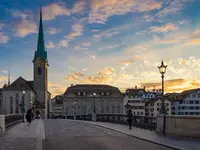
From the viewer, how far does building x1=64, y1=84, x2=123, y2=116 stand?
Result: 155250mm

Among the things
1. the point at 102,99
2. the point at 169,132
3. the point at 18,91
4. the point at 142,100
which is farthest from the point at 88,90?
the point at 169,132

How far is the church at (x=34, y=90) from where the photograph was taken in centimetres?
12788

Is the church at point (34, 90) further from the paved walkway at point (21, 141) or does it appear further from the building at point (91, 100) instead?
the paved walkway at point (21, 141)

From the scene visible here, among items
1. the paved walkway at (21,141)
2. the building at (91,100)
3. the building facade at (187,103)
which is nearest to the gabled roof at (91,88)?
the building at (91,100)

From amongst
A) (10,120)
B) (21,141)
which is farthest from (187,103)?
(21,141)

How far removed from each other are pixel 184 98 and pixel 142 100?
2355cm

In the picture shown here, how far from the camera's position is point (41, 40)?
460ft

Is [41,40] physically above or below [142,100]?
above

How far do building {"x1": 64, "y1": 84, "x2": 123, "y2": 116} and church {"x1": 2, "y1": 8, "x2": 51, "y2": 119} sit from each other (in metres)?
20.6

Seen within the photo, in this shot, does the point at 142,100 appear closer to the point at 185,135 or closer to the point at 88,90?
the point at 88,90

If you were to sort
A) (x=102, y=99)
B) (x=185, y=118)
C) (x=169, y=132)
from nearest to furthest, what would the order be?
(x=185, y=118) < (x=169, y=132) < (x=102, y=99)

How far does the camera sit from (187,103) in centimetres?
14875

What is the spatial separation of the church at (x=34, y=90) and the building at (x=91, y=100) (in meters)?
20.6

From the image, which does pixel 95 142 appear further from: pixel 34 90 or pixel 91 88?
pixel 91 88
